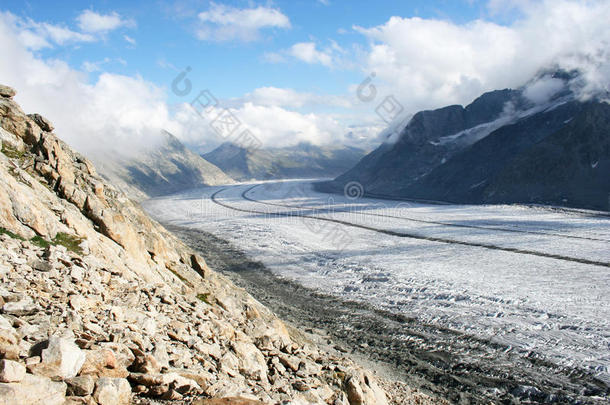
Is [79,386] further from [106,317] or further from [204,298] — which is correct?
[204,298]

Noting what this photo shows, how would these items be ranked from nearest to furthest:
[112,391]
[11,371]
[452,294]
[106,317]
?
[11,371] → [112,391] → [106,317] → [452,294]

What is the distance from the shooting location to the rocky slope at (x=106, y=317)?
5.07 m

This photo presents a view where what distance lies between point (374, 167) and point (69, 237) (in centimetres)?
11639

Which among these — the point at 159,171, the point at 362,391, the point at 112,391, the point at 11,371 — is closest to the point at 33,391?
the point at 11,371

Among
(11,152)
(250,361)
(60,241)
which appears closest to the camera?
(250,361)

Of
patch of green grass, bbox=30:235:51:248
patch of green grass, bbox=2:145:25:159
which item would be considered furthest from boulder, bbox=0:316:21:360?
patch of green grass, bbox=2:145:25:159

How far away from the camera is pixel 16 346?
4.84m

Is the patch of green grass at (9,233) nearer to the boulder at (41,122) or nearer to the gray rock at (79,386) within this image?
the gray rock at (79,386)

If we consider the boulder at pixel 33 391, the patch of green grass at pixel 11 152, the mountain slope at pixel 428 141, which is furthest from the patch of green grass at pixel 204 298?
the mountain slope at pixel 428 141

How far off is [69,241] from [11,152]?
4.03m

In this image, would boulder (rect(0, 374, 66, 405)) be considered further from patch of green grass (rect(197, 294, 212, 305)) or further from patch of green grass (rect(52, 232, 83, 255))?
patch of green grass (rect(197, 294, 212, 305))

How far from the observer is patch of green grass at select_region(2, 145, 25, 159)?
10160 millimetres

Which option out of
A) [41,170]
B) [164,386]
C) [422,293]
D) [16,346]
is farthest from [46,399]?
[422,293]

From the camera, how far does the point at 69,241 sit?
8.39 metres
